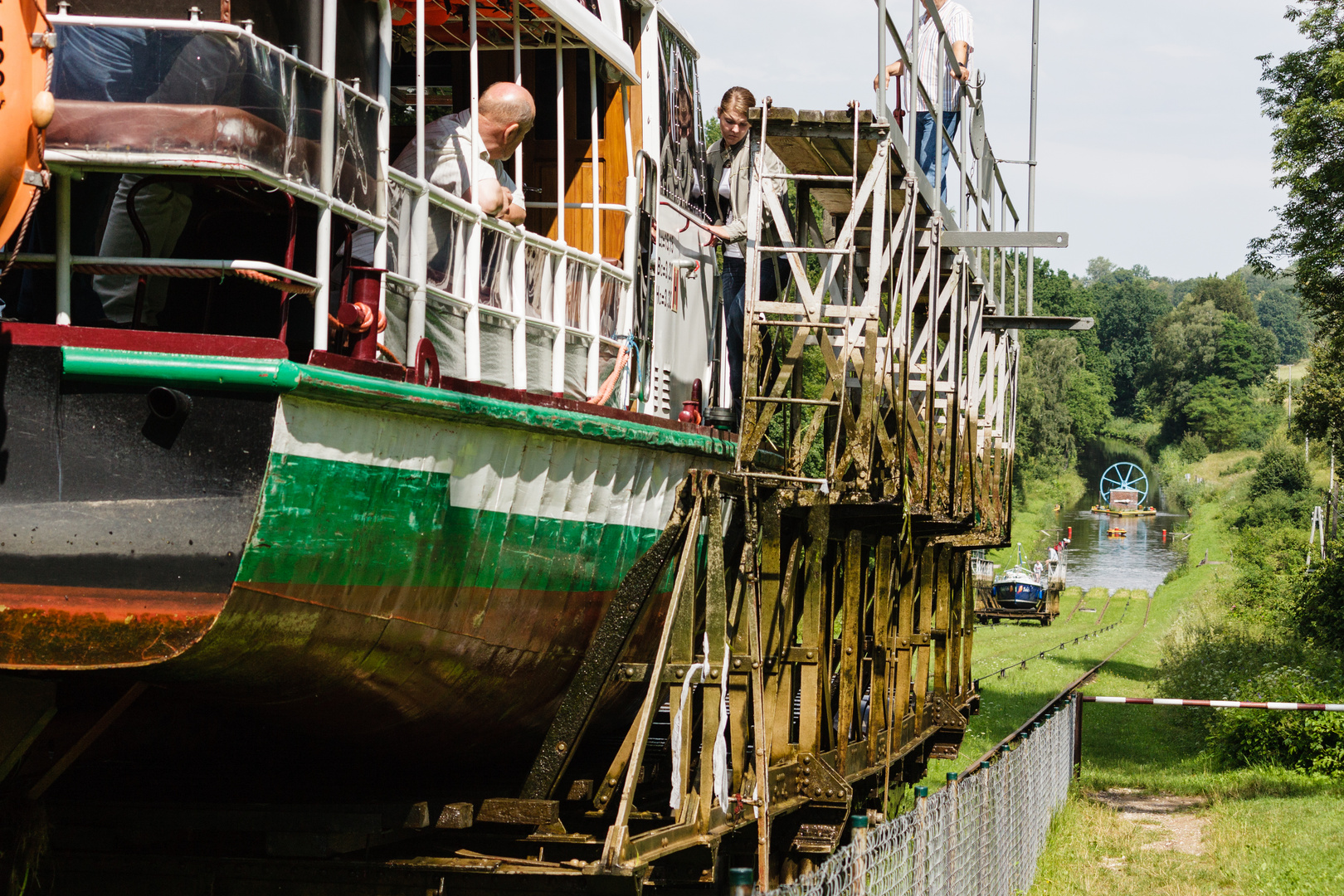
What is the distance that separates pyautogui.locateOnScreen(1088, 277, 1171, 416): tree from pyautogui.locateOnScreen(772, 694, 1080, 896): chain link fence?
160584 mm

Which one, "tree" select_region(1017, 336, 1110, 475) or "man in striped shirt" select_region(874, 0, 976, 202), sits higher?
"tree" select_region(1017, 336, 1110, 475)

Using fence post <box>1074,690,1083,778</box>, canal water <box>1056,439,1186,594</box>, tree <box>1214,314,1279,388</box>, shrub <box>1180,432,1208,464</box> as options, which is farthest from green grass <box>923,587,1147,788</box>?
tree <box>1214,314,1279,388</box>

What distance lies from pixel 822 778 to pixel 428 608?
3068 millimetres

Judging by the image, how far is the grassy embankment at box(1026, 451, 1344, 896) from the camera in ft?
33.1

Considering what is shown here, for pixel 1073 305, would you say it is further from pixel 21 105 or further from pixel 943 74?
pixel 21 105

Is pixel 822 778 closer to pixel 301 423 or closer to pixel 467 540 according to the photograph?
pixel 467 540

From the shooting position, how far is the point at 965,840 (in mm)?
7223

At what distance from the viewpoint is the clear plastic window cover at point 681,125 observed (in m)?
9.40

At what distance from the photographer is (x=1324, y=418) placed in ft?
84.4

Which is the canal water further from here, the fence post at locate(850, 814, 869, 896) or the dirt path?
the fence post at locate(850, 814, 869, 896)

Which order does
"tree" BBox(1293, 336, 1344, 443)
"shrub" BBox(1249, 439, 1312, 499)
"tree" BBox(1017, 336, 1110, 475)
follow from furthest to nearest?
"tree" BBox(1017, 336, 1110, 475) < "shrub" BBox(1249, 439, 1312, 499) < "tree" BBox(1293, 336, 1344, 443)

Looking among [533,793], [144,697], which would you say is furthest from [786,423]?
[144,697]

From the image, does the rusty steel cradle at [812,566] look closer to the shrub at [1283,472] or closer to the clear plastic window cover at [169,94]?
the clear plastic window cover at [169,94]

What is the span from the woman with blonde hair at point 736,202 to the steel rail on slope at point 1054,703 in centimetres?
268
